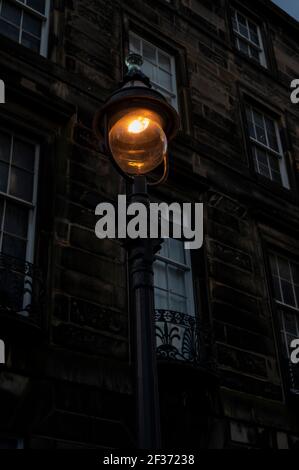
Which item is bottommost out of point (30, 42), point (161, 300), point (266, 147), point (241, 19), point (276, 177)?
point (161, 300)

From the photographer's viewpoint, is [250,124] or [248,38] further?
[248,38]

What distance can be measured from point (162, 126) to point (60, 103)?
189 inches

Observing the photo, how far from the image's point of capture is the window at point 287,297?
429 inches

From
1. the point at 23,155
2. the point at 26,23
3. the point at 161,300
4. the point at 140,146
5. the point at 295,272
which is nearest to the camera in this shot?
the point at 140,146

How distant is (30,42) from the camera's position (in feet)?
34.4

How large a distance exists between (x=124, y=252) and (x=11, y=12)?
4857 millimetres

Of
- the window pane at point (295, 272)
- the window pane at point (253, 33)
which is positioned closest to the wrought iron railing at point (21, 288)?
the window pane at point (295, 272)

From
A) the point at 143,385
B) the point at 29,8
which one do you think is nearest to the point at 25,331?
the point at 143,385

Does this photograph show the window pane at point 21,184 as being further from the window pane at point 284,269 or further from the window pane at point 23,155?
the window pane at point 284,269

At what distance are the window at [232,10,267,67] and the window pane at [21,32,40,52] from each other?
647cm

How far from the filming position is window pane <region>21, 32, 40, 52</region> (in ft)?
34.1

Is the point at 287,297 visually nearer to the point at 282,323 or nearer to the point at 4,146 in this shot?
the point at 282,323

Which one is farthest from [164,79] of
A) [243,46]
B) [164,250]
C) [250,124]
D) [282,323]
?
[282,323]

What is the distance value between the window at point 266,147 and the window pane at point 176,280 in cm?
410
